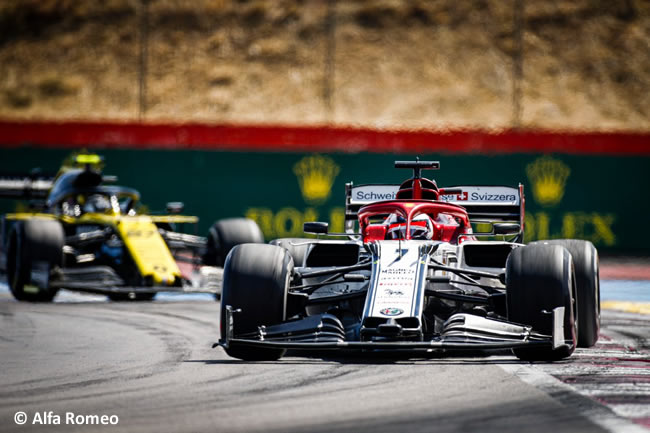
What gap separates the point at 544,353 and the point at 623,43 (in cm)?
4668

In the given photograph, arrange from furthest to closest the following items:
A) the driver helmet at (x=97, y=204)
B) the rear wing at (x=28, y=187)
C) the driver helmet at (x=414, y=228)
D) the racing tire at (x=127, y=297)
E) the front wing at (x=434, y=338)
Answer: the rear wing at (x=28, y=187)
the driver helmet at (x=97, y=204)
the racing tire at (x=127, y=297)
the driver helmet at (x=414, y=228)
the front wing at (x=434, y=338)

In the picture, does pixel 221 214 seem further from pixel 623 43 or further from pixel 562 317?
pixel 623 43

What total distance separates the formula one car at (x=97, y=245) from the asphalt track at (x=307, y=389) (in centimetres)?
400

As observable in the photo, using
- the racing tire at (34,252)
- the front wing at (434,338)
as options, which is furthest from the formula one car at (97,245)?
the front wing at (434,338)

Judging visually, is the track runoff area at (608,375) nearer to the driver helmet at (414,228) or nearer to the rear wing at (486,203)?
the rear wing at (486,203)

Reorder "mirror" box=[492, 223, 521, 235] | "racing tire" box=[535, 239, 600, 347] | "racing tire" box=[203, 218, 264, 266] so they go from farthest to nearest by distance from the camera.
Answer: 1. "racing tire" box=[203, 218, 264, 266]
2. "mirror" box=[492, 223, 521, 235]
3. "racing tire" box=[535, 239, 600, 347]

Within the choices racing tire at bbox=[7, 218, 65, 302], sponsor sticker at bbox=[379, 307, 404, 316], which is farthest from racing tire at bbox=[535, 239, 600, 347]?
racing tire at bbox=[7, 218, 65, 302]

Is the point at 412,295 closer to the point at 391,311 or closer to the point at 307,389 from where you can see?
the point at 391,311

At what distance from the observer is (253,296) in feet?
29.5

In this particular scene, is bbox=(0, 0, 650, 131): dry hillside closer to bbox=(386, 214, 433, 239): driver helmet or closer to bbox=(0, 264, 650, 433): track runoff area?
bbox=(0, 264, 650, 433): track runoff area

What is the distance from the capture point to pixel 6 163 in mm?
21984

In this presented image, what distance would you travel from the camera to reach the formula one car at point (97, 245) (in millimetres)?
14977

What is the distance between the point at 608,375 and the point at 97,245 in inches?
369

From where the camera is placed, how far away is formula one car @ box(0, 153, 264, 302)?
15.0 metres
